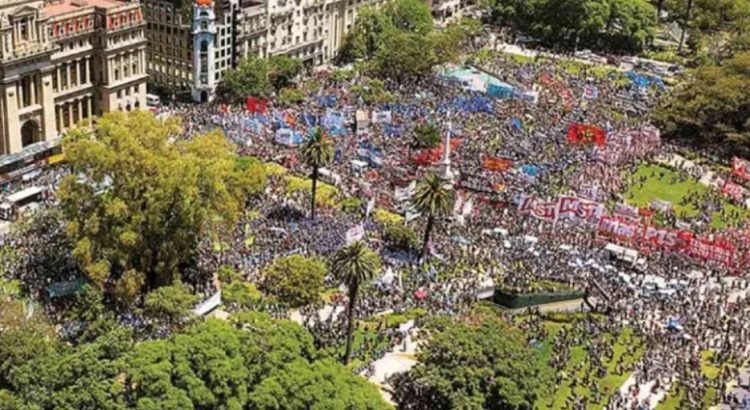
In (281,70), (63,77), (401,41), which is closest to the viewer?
(63,77)

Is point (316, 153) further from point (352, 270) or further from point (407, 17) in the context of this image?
point (407, 17)

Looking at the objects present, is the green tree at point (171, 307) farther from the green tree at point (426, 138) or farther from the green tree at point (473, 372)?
the green tree at point (426, 138)

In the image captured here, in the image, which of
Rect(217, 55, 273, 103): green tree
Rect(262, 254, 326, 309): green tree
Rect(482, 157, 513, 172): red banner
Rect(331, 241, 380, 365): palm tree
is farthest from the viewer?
Rect(217, 55, 273, 103): green tree

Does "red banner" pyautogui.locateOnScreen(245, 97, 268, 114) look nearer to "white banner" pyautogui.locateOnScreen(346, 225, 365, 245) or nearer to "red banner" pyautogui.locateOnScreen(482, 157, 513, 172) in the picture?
"red banner" pyautogui.locateOnScreen(482, 157, 513, 172)

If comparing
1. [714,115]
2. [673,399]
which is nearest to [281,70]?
[714,115]

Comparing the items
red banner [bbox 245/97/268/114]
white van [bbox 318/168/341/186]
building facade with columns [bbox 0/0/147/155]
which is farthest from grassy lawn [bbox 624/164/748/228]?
building facade with columns [bbox 0/0/147/155]

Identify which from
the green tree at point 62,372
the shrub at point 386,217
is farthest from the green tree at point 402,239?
the green tree at point 62,372
